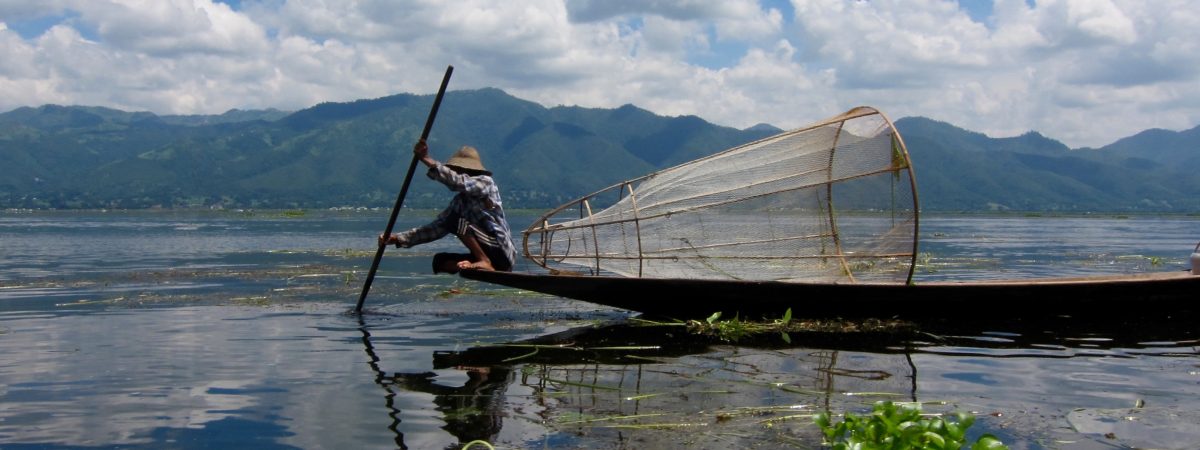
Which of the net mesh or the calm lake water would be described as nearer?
the calm lake water

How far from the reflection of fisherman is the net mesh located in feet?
8.68

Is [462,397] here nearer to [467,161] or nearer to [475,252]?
[475,252]

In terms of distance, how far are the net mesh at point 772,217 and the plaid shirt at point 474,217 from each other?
34 cm

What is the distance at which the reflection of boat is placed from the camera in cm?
940

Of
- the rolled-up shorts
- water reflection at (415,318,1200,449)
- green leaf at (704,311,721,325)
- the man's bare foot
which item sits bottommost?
water reflection at (415,318,1200,449)

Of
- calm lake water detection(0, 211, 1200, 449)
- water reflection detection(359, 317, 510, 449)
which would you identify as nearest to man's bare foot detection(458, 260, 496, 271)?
calm lake water detection(0, 211, 1200, 449)

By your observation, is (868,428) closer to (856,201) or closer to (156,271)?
(856,201)

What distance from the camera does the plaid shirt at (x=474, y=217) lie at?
972 centimetres

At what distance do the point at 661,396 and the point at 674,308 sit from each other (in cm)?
336

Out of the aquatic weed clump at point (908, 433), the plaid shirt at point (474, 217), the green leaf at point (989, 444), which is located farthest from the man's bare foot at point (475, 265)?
the green leaf at point (989, 444)

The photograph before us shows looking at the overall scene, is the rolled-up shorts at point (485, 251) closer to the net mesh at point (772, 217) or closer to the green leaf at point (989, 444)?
the net mesh at point (772, 217)

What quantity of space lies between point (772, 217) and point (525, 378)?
3.79m

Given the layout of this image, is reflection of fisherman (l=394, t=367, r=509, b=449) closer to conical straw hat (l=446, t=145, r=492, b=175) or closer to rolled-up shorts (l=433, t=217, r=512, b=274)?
rolled-up shorts (l=433, t=217, r=512, b=274)

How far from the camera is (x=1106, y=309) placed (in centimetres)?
968
